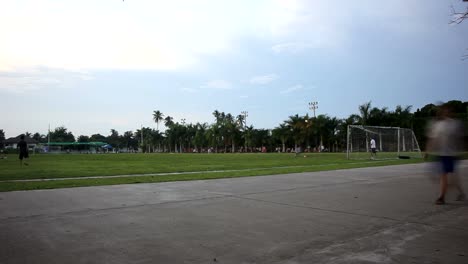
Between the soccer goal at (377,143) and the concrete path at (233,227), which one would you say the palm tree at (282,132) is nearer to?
the soccer goal at (377,143)

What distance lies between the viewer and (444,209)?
6949 millimetres

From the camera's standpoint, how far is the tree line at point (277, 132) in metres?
69.2

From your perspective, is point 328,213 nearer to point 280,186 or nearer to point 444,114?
point 444,114

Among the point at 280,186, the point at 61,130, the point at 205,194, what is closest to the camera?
the point at 205,194

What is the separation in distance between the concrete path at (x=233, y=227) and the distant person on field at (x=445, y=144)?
1.65 ft

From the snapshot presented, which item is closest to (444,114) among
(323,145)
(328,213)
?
(328,213)

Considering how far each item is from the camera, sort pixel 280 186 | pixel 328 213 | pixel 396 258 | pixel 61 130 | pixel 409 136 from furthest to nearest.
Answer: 1. pixel 61 130
2. pixel 409 136
3. pixel 280 186
4. pixel 328 213
5. pixel 396 258

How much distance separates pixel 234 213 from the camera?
6707mm

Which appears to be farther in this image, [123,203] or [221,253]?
[123,203]

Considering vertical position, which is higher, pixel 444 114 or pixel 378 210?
pixel 444 114

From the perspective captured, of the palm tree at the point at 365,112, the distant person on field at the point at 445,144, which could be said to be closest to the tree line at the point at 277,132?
the palm tree at the point at 365,112

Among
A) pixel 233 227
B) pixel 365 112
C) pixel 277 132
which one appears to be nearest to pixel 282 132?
pixel 277 132

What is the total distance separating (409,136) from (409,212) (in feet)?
105

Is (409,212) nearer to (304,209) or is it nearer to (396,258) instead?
(304,209)
